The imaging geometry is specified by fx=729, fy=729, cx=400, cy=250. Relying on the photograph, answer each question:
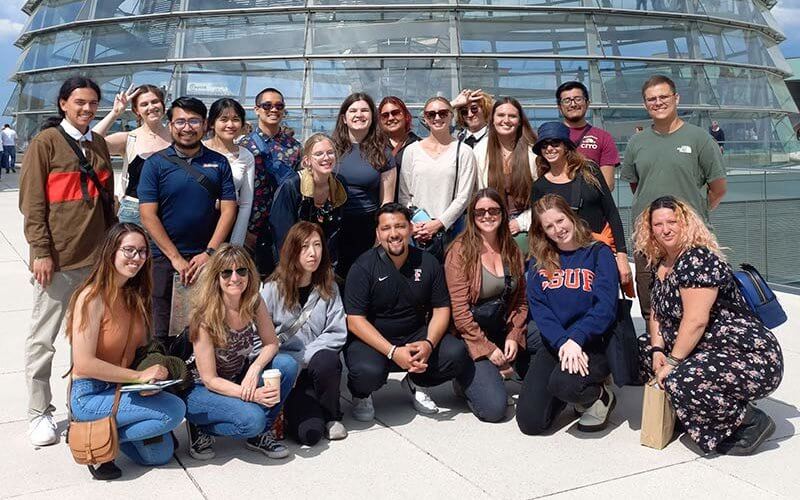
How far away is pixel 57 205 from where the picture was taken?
442cm

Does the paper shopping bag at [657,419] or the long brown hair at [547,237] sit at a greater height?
the long brown hair at [547,237]

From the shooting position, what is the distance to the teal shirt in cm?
546

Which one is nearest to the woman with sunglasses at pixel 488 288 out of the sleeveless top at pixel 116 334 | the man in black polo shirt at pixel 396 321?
the man in black polo shirt at pixel 396 321

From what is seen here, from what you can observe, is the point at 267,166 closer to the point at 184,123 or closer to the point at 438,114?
the point at 184,123

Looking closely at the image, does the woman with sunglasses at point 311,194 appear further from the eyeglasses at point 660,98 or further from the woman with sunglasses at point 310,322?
the eyeglasses at point 660,98

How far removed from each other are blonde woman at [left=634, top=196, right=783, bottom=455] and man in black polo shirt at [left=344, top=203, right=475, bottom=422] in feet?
4.31

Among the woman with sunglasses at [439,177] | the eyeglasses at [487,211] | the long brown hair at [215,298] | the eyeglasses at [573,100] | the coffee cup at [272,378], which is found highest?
the eyeglasses at [573,100]

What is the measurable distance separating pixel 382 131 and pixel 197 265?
1.86 metres

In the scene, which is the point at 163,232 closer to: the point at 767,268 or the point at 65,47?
the point at 767,268

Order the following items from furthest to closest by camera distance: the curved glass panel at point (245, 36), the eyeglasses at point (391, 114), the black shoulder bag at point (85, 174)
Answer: the curved glass panel at point (245, 36), the eyeglasses at point (391, 114), the black shoulder bag at point (85, 174)

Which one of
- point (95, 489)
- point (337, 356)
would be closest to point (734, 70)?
point (337, 356)

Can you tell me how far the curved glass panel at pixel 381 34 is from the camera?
57.4 feet

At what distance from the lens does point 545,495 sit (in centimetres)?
355

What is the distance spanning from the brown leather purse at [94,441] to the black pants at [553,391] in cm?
232
